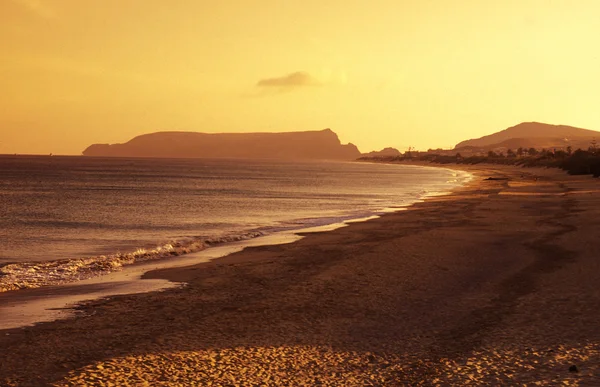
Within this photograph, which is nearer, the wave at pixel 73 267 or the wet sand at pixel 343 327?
the wet sand at pixel 343 327

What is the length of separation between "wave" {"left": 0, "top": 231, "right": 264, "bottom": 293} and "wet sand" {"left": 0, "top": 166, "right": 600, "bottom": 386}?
214 cm

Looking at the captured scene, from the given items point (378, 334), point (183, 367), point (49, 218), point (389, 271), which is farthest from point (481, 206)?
point (183, 367)

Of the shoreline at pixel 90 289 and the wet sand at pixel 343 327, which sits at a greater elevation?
the wet sand at pixel 343 327

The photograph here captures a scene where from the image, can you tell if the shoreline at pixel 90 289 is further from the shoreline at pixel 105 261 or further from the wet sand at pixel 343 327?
the wet sand at pixel 343 327

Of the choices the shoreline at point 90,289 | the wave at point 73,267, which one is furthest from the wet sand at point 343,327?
the wave at point 73,267

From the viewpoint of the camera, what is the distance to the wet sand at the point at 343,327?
290 inches

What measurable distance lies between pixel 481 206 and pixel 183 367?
30434mm

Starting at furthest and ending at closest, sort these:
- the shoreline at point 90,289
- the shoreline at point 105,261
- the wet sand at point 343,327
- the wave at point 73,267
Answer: the shoreline at point 105,261 < the wave at point 73,267 < the shoreline at point 90,289 < the wet sand at point 343,327

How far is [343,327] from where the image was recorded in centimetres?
967

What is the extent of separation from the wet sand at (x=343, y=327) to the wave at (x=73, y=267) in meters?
2.14

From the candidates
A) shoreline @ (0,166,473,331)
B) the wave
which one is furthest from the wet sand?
the wave

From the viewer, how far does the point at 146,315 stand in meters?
10.5

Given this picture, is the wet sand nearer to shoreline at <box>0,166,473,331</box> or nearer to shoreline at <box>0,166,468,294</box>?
shoreline at <box>0,166,473,331</box>

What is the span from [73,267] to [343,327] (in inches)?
394
